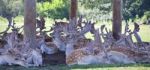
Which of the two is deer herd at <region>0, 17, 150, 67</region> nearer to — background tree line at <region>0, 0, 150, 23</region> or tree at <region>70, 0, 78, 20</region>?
tree at <region>70, 0, 78, 20</region>

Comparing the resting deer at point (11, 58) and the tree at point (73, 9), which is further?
the tree at point (73, 9)

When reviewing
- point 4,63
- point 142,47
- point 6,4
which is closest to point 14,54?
point 4,63

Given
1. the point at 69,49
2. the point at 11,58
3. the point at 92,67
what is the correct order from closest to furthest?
the point at 92,67
the point at 11,58
the point at 69,49

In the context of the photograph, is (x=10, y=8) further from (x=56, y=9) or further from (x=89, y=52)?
(x=89, y=52)

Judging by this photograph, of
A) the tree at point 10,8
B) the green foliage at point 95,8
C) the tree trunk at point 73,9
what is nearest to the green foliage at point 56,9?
the green foliage at point 95,8

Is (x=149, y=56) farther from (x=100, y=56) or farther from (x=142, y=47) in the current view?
(x=100, y=56)

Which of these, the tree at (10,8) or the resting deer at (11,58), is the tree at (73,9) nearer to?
the resting deer at (11,58)

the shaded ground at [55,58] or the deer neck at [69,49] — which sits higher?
the deer neck at [69,49]

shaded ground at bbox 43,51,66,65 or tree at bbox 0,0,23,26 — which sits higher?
tree at bbox 0,0,23,26

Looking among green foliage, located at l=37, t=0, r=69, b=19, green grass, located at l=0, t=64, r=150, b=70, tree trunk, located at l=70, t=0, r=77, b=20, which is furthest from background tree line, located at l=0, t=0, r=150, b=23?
green grass, located at l=0, t=64, r=150, b=70

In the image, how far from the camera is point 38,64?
13062mm

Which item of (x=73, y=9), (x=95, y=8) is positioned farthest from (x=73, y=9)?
(x=95, y=8)

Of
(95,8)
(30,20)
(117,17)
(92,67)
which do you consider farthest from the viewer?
(95,8)

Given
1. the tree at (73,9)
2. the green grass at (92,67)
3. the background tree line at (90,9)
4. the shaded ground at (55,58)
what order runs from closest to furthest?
the green grass at (92,67), the shaded ground at (55,58), the tree at (73,9), the background tree line at (90,9)
